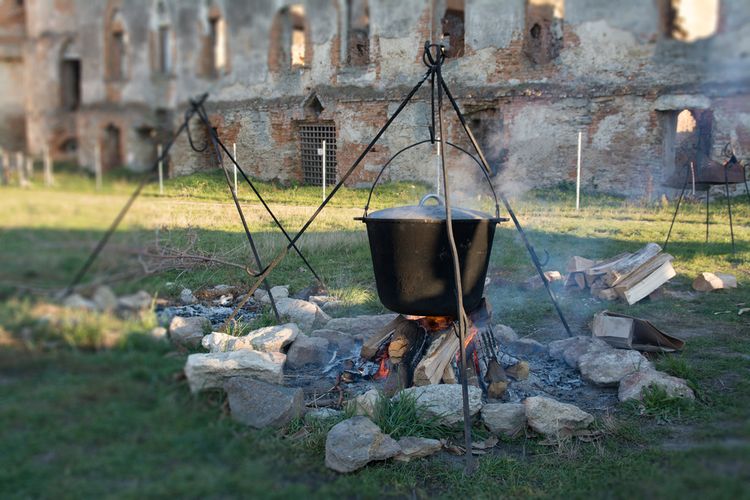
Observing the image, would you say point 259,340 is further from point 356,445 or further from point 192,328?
point 356,445

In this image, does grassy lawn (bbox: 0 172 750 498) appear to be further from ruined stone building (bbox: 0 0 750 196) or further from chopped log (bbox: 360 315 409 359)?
chopped log (bbox: 360 315 409 359)

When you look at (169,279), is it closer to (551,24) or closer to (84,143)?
(84,143)

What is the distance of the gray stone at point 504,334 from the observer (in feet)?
17.9

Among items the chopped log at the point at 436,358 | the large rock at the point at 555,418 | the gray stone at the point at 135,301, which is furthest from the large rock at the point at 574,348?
the gray stone at the point at 135,301

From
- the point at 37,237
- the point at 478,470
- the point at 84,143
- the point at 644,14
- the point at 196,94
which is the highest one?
the point at 644,14

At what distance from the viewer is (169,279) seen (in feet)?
15.9

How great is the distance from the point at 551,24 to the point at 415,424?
9.81 metres

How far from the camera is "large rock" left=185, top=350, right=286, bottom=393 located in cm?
325

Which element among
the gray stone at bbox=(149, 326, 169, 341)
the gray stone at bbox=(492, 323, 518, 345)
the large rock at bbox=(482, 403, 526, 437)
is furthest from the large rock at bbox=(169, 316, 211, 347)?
the gray stone at bbox=(492, 323, 518, 345)

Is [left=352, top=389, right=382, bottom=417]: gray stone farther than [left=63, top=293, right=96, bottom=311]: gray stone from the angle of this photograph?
Yes

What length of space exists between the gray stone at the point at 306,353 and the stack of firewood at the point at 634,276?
3.23m

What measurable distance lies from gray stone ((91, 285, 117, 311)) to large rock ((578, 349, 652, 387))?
10.5ft

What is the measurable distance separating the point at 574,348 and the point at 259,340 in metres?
2.22

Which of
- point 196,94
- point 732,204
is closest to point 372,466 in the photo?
point 196,94
